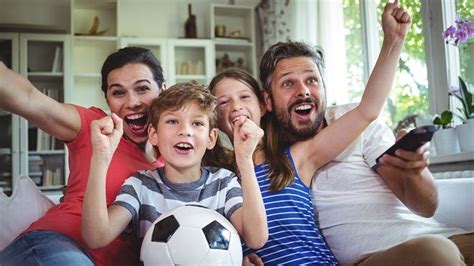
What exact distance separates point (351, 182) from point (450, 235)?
0.27 meters

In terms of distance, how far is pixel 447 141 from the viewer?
6.07 ft

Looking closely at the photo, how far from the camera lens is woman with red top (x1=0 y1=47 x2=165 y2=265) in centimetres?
94

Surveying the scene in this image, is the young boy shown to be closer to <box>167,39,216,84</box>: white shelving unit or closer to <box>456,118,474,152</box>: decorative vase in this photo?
<box>456,118,474,152</box>: decorative vase

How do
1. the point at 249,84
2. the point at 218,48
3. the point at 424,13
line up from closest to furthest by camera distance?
the point at 249,84, the point at 424,13, the point at 218,48

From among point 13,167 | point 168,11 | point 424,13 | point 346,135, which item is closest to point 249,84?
point 346,135

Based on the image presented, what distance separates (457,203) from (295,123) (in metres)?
0.50

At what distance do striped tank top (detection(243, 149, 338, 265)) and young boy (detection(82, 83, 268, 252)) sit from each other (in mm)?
132

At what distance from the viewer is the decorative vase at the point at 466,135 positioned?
68.5 inches

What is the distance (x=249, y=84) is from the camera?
1366mm

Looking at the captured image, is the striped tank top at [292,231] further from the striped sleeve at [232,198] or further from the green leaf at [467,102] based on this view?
the green leaf at [467,102]

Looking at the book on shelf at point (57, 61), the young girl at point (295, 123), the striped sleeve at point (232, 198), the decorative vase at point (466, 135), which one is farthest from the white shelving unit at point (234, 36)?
the striped sleeve at point (232, 198)

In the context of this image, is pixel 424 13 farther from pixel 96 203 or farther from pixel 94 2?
pixel 94 2

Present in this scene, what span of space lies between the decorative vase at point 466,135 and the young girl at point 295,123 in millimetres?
739

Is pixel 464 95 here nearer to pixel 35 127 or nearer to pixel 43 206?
pixel 43 206
